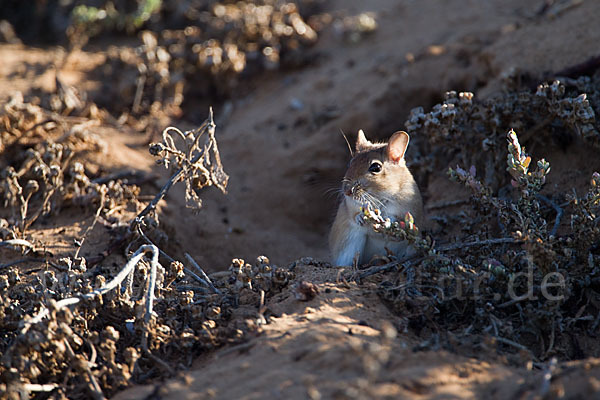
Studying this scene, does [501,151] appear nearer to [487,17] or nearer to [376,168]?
[376,168]

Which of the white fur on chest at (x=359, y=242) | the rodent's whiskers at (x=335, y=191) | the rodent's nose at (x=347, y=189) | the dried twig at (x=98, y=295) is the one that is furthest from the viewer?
the rodent's whiskers at (x=335, y=191)

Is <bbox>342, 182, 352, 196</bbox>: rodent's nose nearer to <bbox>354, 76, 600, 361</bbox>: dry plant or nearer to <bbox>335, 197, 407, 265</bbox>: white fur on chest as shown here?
<bbox>335, 197, 407, 265</bbox>: white fur on chest

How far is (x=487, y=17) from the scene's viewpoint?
24.2 feet

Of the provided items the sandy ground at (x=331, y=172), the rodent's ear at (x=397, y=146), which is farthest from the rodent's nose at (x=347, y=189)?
the sandy ground at (x=331, y=172)

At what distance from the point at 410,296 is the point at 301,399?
123cm

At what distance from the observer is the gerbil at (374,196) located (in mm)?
5098

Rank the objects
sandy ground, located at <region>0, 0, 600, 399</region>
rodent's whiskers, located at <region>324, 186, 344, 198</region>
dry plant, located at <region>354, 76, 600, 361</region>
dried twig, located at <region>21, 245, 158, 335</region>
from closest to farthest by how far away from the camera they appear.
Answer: sandy ground, located at <region>0, 0, 600, 399</region> < dried twig, located at <region>21, 245, 158, 335</region> < dry plant, located at <region>354, 76, 600, 361</region> < rodent's whiskers, located at <region>324, 186, 344, 198</region>

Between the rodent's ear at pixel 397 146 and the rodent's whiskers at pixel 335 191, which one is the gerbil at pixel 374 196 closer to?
the rodent's ear at pixel 397 146

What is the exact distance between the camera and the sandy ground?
285 cm

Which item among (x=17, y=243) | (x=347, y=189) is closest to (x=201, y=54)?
(x=347, y=189)

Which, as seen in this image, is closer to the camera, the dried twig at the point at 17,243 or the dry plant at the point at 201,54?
the dried twig at the point at 17,243

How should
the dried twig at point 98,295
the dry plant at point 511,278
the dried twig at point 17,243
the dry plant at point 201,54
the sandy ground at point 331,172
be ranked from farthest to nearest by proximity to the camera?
1. the dry plant at point 201,54
2. the dried twig at point 17,243
3. the dry plant at point 511,278
4. the dried twig at point 98,295
5. the sandy ground at point 331,172

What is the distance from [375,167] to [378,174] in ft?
0.22

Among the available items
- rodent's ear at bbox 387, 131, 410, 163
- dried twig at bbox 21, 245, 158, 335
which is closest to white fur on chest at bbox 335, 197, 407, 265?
rodent's ear at bbox 387, 131, 410, 163
